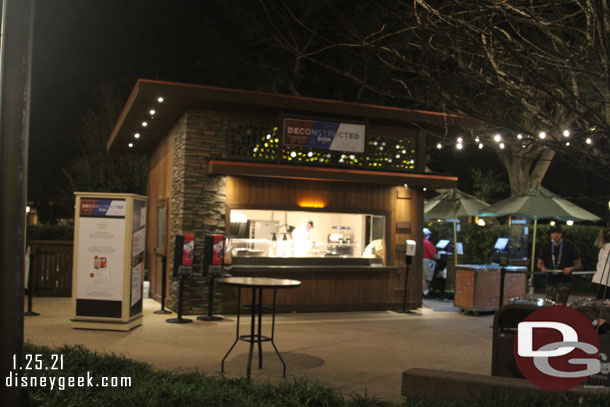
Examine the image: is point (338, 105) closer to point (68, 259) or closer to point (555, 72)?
point (555, 72)

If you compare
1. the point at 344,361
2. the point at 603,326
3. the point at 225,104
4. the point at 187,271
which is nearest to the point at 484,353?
the point at 344,361

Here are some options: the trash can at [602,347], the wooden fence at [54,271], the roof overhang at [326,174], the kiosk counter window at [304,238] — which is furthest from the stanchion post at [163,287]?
the trash can at [602,347]

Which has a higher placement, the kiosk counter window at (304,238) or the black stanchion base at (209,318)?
the kiosk counter window at (304,238)

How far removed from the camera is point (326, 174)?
12.9 metres

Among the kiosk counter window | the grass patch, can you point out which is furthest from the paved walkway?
the kiosk counter window

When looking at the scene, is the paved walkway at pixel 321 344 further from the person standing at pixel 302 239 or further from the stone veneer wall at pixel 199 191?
the person standing at pixel 302 239

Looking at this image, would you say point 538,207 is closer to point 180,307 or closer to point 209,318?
point 209,318

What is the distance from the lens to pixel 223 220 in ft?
41.7

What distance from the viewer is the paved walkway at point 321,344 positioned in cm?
794

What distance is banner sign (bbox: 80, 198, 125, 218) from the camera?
10.5 meters

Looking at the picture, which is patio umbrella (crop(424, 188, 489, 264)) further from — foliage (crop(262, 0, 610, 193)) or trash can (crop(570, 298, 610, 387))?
trash can (crop(570, 298, 610, 387))

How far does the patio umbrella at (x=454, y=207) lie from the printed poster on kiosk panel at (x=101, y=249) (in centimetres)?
937

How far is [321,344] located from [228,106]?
16.8ft

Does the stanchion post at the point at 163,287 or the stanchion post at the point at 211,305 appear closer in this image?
the stanchion post at the point at 211,305
